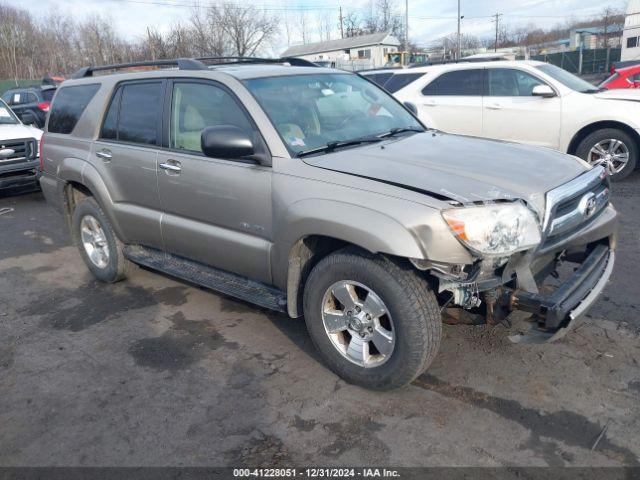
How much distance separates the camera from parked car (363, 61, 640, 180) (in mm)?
7727

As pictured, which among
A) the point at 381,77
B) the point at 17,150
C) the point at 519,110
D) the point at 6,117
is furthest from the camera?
the point at 6,117

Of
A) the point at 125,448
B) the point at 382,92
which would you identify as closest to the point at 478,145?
the point at 382,92

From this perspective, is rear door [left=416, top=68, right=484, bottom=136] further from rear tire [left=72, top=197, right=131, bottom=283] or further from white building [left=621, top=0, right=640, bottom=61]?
white building [left=621, top=0, right=640, bottom=61]

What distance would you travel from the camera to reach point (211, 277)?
410cm

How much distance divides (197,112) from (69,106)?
206cm

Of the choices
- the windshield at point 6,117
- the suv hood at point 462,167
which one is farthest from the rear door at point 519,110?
the windshield at point 6,117

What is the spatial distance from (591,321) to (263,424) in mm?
2474

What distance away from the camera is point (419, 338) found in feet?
9.59

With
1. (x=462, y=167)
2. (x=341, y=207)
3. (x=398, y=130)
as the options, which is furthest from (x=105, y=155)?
(x=462, y=167)

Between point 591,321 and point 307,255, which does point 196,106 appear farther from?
point 591,321

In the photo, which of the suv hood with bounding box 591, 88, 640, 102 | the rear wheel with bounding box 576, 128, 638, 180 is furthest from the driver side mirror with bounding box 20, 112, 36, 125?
the suv hood with bounding box 591, 88, 640, 102

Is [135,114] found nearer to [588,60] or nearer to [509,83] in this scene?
[509,83]

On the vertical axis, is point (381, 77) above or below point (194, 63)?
below

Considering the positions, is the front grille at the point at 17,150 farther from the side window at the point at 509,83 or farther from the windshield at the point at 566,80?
the windshield at the point at 566,80
